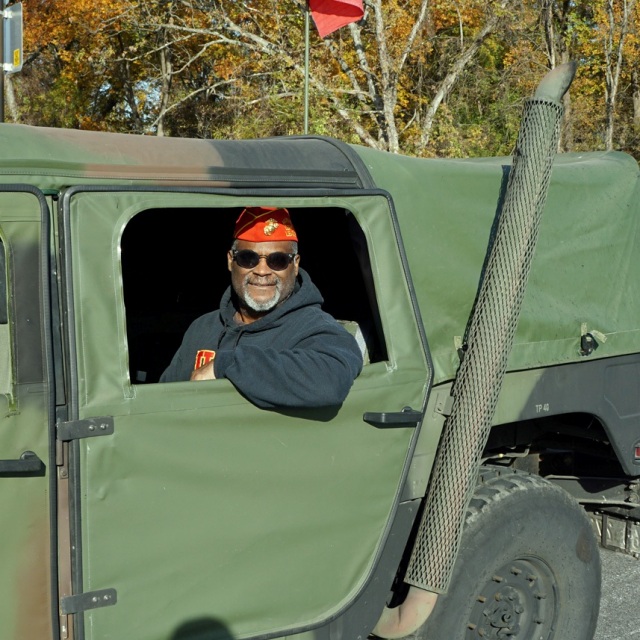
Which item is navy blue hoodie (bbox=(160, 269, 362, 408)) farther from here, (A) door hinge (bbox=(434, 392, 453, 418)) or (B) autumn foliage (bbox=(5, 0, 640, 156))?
(B) autumn foliage (bbox=(5, 0, 640, 156))

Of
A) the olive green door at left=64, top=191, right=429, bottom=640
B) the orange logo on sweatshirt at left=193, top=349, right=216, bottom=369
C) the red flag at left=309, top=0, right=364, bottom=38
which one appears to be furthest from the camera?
the red flag at left=309, top=0, right=364, bottom=38

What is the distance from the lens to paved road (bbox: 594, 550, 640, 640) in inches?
171

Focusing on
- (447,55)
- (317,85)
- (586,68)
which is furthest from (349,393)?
(586,68)

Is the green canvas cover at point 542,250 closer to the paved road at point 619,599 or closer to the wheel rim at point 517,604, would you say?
the wheel rim at point 517,604

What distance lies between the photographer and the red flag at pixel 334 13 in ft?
31.4

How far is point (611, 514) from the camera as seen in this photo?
14.3ft

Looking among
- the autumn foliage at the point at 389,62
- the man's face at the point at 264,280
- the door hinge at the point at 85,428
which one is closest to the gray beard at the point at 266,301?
the man's face at the point at 264,280

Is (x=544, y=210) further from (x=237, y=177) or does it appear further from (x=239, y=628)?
(x=239, y=628)

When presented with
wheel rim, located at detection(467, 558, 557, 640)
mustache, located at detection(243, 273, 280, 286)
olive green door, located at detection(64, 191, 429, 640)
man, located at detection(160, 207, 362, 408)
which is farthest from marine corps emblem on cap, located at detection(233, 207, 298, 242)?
wheel rim, located at detection(467, 558, 557, 640)

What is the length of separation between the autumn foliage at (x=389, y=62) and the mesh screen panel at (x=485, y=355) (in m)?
10.9

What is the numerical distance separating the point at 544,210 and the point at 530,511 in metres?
1.05

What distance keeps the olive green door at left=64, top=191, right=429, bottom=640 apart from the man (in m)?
0.08

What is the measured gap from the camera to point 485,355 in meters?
2.98

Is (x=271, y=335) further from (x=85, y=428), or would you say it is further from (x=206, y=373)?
(x=85, y=428)
